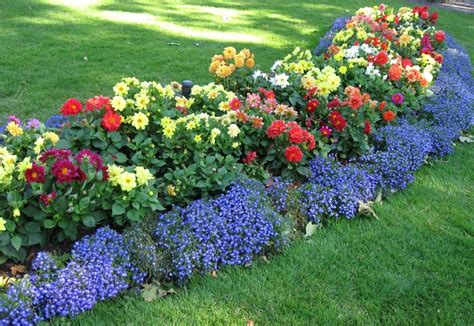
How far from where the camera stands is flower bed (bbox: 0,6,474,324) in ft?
9.30

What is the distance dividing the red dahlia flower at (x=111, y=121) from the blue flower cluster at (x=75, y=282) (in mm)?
788

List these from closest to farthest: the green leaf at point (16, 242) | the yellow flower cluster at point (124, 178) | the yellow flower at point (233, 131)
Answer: the green leaf at point (16, 242) → the yellow flower cluster at point (124, 178) → the yellow flower at point (233, 131)

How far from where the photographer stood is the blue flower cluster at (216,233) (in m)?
2.97

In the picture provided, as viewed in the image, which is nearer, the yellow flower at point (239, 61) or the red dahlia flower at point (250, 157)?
the red dahlia flower at point (250, 157)

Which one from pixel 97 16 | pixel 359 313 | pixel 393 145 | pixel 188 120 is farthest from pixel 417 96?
pixel 97 16

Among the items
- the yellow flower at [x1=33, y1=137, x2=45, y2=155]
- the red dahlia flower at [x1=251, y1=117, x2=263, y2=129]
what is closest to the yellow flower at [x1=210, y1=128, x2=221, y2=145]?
the red dahlia flower at [x1=251, y1=117, x2=263, y2=129]

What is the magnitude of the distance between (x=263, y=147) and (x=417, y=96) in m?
2.47

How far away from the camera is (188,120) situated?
3.66m

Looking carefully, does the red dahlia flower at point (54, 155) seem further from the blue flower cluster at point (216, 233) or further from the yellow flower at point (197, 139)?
the yellow flower at point (197, 139)

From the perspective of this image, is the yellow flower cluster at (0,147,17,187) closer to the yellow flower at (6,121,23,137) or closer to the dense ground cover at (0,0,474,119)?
the yellow flower at (6,121,23,137)

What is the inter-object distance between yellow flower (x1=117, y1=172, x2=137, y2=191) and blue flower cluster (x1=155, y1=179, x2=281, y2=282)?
324mm

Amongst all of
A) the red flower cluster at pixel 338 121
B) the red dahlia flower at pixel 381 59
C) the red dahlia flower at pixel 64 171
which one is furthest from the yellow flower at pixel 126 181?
the red dahlia flower at pixel 381 59

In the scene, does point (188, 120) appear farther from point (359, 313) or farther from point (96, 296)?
point (359, 313)

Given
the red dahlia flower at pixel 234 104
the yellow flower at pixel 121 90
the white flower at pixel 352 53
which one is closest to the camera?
the yellow flower at pixel 121 90
